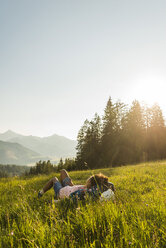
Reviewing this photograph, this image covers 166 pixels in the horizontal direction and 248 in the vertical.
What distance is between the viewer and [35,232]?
6.96ft

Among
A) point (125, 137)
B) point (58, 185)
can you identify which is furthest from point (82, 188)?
point (125, 137)

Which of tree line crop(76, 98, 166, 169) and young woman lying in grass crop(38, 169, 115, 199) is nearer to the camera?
young woman lying in grass crop(38, 169, 115, 199)

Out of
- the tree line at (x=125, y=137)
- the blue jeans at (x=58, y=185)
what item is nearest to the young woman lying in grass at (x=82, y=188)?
the blue jeans at (x=58, y=185)

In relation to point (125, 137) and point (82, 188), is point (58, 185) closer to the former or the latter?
point (82, 188)

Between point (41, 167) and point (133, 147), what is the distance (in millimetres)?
34977

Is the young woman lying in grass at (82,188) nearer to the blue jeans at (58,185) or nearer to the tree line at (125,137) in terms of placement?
the blue jeans at (58,185)

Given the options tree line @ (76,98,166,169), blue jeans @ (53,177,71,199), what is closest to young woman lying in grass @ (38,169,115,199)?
blue jeans @ (53,177,71,199)

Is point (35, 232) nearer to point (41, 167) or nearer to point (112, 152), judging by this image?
point (112, 152)

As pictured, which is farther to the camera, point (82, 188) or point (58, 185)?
point (58, 185)

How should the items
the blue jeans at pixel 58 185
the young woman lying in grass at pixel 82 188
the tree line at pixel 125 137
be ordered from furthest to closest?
the tree line at pixel 125 137, the blue jeans at pixel 58 185, the young woman lying in grass at pixel 82 188

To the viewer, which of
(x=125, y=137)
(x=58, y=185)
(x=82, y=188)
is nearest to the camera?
(x=82, y=188)

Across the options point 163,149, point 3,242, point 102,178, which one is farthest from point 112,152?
point 3,242

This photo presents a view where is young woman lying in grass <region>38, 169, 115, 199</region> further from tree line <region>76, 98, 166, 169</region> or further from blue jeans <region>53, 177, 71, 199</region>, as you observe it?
tree line <region>76, 98, 166, 169</region>

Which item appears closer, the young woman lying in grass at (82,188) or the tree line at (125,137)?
the young woman lying in grass at (82,188)
